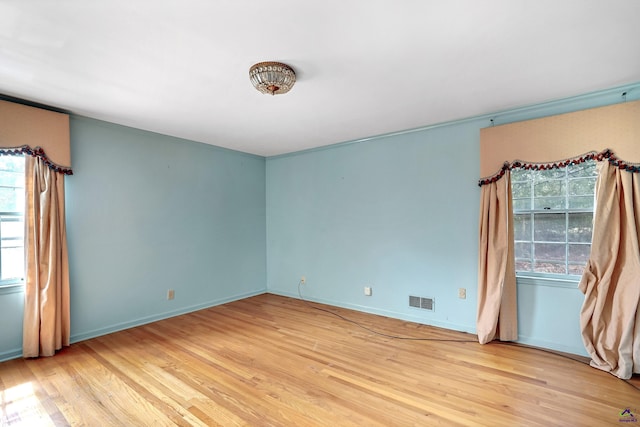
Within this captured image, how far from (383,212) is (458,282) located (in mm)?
1241

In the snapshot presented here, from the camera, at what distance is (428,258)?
363 cm

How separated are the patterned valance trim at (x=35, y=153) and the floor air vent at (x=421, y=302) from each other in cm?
408

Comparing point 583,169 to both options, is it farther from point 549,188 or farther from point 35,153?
point 35,153

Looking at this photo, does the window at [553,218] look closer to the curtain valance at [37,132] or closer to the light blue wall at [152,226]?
the light blue wall at [152,226]

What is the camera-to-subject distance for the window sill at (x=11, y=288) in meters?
2.75

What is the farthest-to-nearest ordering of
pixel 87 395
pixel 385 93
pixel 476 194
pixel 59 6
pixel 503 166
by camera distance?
pixel 476 194
pixel 503 166
pixel 385 93
pixel 87 395
pixel 59 6

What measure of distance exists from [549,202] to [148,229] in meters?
4.58

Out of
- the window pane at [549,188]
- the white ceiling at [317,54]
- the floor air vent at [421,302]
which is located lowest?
the floor air vent at [421,302]

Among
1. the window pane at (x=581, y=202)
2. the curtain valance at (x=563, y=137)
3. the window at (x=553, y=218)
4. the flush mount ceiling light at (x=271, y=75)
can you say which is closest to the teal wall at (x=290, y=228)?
the curtain valance at (x=563, y=137)

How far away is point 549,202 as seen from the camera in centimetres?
300

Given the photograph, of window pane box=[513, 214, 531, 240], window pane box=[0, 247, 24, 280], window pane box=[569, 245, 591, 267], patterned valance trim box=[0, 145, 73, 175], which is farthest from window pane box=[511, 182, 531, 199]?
window pane box=[0, 247, 24, 280]

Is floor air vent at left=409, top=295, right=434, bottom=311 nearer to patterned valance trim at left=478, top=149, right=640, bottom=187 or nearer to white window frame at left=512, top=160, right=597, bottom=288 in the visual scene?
white window frame at left=512, top=160, right=597, bottom=288

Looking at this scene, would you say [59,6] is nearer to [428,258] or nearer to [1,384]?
[1,384]

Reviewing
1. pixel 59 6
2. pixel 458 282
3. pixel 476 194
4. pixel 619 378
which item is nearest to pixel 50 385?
pixel 59 6
